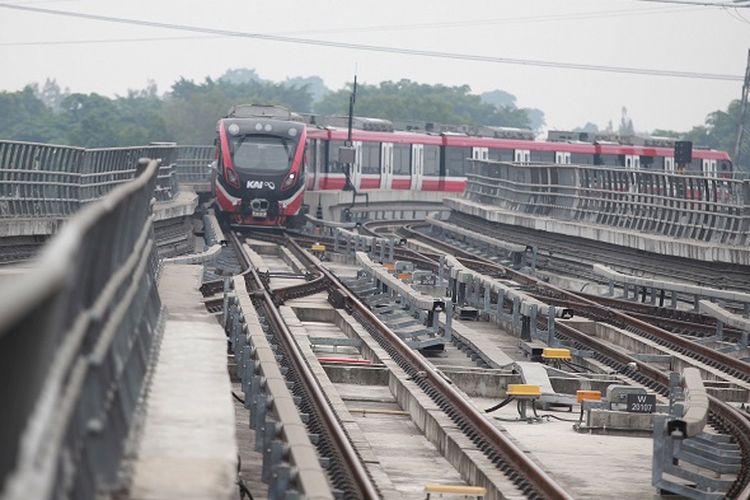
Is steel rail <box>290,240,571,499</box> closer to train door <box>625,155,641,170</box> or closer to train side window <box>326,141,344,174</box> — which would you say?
train side window <box>326,141,344,174</box>

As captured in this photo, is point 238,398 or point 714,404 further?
point 238,398

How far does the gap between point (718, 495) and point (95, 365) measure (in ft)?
23.2

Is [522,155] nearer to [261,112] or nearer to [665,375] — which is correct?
[261,112]

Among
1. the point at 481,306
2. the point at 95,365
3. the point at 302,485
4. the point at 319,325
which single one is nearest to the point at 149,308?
the point at 302,485

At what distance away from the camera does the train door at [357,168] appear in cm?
5541

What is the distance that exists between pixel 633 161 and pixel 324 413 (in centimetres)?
4962

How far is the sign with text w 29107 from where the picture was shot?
1599cm

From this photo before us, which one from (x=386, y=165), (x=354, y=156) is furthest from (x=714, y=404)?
(x=386, y=165)

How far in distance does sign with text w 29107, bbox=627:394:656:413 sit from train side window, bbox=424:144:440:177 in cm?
4310

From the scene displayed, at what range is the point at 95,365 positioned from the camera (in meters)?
5.89

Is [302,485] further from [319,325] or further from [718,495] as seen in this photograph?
[319,325]

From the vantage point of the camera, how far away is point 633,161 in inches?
2450

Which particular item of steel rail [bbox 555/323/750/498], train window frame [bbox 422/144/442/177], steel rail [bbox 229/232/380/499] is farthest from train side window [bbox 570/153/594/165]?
steel rail [bbox 555/323/750/498]

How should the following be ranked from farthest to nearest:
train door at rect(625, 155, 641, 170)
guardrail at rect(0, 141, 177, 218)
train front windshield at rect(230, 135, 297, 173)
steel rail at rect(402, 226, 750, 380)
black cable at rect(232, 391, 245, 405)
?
train door at rect(625, 155, 641, 170) < train front windshield at rect(230, 135, 297, 173) < guardrail at rect(0, 141, 177, 218) < steel rail at rect(402, 226, 750, 380) < black cable at rect(232, 391, 245, 405)
